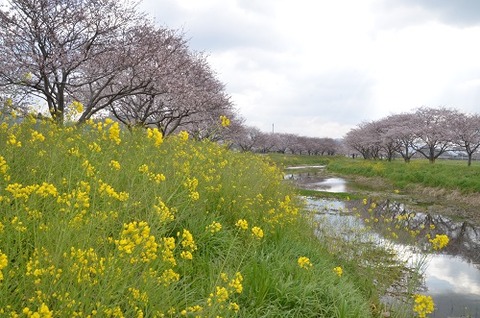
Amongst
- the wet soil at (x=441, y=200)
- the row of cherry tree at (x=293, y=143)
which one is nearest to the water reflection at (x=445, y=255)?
the wet soil at (x=441, y=200)

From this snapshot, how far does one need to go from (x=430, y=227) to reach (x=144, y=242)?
706cm

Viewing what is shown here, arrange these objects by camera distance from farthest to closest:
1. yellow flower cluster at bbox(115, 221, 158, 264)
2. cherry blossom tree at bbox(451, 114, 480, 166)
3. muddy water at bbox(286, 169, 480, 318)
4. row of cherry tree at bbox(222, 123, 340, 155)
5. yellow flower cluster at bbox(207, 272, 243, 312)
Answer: row of cherry tree at bbox(222, 123, 340, 155)
cherry blossom tree at bbox(451, 114, 480, 166)
muddy water at bbox(286, 169, 480, 318)
yellow flower cluster at bbox(207, 272, 243, 312)
yellow flower cluster at bbox(115, 221, 158, 264)

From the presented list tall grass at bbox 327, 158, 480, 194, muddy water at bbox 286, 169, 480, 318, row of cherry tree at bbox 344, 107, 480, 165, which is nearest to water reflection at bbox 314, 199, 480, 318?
muddy water at bbox 286, 169, 480, 318

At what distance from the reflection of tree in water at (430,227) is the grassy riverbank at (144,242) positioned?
313cm

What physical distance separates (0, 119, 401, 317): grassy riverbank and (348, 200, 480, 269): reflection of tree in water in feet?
10.3

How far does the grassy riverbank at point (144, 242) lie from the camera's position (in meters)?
1.96

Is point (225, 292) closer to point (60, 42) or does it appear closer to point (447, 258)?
point (447, 258)

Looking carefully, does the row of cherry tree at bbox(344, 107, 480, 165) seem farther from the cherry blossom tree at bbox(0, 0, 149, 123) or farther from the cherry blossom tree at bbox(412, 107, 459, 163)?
the cherry blossom tree at bbox(0, 0, 149, 123)

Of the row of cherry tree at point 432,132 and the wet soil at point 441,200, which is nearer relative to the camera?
the wet soil at point 441,200

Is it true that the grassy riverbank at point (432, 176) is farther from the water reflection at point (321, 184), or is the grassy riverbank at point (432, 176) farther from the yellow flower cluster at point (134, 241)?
the yellow flower cluster at point (134, 241)

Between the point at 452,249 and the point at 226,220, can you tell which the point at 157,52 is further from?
the point at 452,249

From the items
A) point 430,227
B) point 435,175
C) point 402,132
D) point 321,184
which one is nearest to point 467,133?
point 402,132

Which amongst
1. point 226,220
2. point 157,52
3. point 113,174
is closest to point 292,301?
point 226,220

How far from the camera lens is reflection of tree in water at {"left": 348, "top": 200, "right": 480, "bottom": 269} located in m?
8.66
